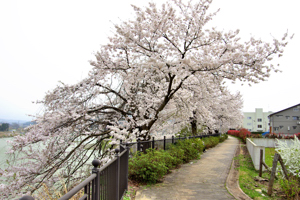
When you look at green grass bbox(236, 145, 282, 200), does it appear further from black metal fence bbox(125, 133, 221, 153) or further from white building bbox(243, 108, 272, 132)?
white building bbox(243, 108, 272, 132)

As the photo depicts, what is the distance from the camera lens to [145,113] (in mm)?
10336

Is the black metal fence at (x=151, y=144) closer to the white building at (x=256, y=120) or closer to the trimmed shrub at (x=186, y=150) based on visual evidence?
the trimmed shrub at (x=186, y=150)

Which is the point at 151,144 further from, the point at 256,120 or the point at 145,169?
the point at 256,120

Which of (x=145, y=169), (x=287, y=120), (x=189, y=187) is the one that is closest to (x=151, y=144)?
(x=145, y=169)

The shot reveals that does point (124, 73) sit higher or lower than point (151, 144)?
higher

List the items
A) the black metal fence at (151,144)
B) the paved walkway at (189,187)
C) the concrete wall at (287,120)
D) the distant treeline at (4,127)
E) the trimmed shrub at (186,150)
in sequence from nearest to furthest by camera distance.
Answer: the paved walkway at (189,187), the distant treeline at (4,127), the black metal fence at (151,144), the trimmed shrub at (186,150), the concrete wall at (287,120)

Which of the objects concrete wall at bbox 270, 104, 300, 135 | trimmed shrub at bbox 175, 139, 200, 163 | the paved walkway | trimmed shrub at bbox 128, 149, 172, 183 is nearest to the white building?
concrete wall at bbox 270, 104, 300, 135

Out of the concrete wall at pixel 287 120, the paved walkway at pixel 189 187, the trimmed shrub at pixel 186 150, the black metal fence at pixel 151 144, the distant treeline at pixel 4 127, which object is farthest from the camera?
the concrete wall at pixel 287 120

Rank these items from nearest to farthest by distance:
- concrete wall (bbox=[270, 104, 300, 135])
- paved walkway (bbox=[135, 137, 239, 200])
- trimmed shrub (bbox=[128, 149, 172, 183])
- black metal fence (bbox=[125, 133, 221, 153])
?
1. paved walkway (bbox=[135, 137, 239, 200])
2. trimmed shrub (bbox=[128, 149, 172, 183])
3. black metal fence (bbox=[125, 133, 221, 153])
4. concrete wall (bbox=[270, 104, 300, 135])

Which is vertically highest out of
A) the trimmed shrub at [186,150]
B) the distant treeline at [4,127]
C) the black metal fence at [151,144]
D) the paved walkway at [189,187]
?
the distant treeline at [4,127]

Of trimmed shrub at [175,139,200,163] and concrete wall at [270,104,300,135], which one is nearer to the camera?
trimmed shrub at [175,139,200,163]

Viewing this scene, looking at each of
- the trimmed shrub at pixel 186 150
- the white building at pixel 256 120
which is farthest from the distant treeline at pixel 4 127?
the white building at pixel 256 120

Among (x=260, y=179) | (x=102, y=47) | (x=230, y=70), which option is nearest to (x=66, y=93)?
(x=102, y=47)

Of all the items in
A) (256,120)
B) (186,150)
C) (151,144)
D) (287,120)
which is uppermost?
(256,120)
